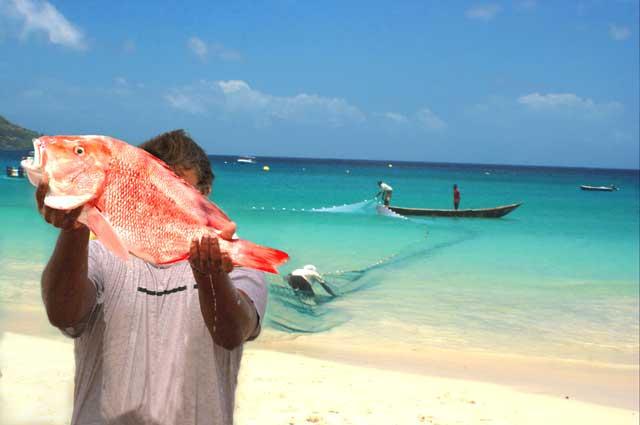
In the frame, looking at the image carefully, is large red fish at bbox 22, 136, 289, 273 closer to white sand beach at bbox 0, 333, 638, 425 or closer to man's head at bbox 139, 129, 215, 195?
man's head at bbox 139, 129, 215, 195

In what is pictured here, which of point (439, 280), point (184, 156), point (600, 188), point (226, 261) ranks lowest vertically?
point (439, 280)

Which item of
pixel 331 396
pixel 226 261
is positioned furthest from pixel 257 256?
A: pixel 331 396

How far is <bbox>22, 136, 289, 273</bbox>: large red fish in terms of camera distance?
152cm

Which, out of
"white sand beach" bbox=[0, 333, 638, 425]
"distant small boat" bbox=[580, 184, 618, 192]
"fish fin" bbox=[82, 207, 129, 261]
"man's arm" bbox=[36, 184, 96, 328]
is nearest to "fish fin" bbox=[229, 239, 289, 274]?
"fish fin" bbox=[82, 207, 129, 261]

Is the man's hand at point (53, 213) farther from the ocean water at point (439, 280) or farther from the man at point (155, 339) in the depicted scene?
the man at point (155, 339)

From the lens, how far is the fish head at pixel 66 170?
152cm

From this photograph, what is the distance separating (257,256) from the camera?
1619mm

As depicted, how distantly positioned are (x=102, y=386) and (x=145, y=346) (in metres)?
0.19

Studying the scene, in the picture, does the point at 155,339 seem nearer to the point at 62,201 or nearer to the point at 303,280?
the point at 62,201

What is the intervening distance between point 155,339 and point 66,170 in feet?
3.18

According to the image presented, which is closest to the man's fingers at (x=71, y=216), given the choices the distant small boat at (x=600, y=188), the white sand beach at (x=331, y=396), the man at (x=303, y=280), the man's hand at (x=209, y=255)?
the man's hand at (x=209, y=255)

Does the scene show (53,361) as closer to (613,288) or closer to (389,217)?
(613,288)

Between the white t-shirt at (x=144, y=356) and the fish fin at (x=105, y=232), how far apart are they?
81cm

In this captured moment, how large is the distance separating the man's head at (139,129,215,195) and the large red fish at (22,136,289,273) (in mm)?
657
